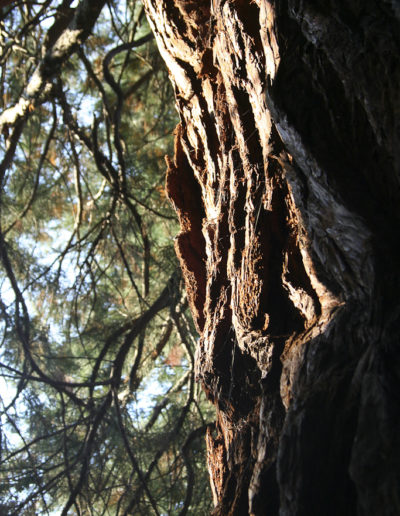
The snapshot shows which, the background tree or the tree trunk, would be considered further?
the background tree

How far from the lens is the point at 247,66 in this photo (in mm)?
973

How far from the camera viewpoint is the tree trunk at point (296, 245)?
655mm

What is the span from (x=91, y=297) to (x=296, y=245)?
2695mm

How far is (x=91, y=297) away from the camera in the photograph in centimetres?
344

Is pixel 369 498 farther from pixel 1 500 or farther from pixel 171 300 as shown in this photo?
pixel 1 500

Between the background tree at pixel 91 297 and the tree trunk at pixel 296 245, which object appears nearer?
the tree trunk at pixel 296 245

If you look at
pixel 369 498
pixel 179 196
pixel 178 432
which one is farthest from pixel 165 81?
pixel 369 498

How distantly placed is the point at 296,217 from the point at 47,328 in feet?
7.98

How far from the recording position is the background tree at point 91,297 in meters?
2.32

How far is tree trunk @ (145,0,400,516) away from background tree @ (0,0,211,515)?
1.11 meters

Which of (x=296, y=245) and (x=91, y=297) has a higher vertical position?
(x=91, y=297)

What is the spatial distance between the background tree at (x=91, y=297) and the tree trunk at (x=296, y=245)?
1110 millimetres

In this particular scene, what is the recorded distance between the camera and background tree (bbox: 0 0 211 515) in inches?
91.4

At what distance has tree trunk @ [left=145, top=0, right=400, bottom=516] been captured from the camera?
655 millimetres
